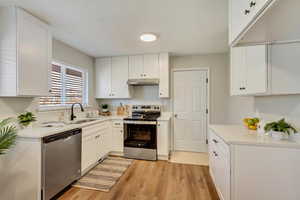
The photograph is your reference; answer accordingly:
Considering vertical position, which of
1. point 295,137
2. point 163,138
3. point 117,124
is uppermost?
point 295,137

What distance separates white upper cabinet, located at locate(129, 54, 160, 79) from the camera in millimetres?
3486

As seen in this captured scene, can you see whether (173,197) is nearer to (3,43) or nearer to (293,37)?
(293,37)

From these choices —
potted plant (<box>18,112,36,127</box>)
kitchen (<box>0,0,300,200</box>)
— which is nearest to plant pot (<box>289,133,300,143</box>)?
kitchen (<box>0,0,300,200</box>)

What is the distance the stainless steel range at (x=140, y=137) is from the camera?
314 centimetres

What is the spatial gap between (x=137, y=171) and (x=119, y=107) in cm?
178

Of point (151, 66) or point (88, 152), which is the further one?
point (151, 66)

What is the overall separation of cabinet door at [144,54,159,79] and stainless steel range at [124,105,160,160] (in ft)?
3.26

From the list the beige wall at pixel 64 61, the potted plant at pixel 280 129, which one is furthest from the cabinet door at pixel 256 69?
the beige wall at pixel 64 61

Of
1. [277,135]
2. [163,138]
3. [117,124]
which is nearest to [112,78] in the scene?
[117,124]

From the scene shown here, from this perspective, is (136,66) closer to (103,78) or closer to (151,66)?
(151,66)

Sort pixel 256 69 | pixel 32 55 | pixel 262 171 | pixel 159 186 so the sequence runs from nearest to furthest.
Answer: pixel 262 171 < pixel 256 69 < pixel 32 55 < pixel 159 186

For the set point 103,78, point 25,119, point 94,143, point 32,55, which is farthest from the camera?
point 103,78

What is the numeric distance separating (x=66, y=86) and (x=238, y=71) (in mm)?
3196

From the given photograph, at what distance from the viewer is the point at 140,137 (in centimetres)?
335
